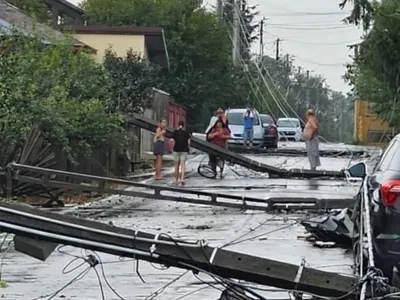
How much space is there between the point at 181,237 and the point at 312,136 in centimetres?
1529

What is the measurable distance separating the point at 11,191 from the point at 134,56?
2057 centimetres

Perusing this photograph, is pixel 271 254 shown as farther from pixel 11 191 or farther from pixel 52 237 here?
pixel 11 191

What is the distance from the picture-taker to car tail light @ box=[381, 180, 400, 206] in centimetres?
1036

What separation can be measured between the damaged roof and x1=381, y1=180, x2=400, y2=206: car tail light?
1918 centimetres

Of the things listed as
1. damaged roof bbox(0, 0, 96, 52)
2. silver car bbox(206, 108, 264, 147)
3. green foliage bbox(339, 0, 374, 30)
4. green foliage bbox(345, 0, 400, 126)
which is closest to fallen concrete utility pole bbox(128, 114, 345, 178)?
damaged roof bbox(0, 0, 96, 52)

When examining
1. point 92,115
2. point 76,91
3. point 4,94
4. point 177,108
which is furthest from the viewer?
point 177,108

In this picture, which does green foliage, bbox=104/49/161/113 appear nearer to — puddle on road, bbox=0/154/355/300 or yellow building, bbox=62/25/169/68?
yellow building, bbox=62/25/169/68

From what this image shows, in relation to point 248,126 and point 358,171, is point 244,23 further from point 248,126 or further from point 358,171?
point 358,171

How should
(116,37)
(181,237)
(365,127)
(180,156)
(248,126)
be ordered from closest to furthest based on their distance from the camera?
(181,237)
(180,156)
(248,126)
(116,37)
(365,127)

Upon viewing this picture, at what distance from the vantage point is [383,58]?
107 ft

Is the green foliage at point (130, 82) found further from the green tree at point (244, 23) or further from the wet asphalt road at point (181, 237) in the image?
the green tree at point (244, 23)

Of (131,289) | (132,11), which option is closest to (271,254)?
(131,289)

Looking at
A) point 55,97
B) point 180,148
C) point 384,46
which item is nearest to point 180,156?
point 180,148

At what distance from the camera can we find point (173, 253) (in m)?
7.39
